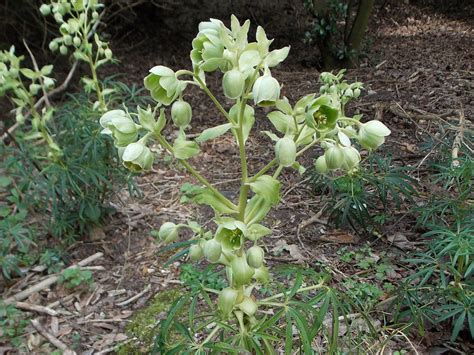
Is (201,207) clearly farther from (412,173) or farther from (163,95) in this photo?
(163,95)

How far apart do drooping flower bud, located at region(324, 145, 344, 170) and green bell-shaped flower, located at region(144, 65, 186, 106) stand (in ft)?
1.07

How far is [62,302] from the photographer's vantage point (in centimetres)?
204

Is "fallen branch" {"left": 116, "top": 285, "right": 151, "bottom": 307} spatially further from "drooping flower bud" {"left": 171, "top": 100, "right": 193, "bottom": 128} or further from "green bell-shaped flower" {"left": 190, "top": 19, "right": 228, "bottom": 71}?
"green bell-shaped flower" {"left": 190, "top": 19, "right": 228, "bottom": 71}

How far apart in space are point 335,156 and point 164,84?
37cm

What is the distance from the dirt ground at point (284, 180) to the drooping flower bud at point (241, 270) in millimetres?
906

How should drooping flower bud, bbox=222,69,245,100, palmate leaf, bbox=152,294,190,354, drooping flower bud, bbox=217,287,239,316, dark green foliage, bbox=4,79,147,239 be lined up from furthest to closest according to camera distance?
dark green foliage, bbox=4,79,147,239 → palmate leaf, bbox=152,294,190,354 → drooping flower bud, bbox=217,287,239,316 → drooping flower bud, bbox=222,69,245,100

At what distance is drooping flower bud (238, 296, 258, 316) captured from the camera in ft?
3.77

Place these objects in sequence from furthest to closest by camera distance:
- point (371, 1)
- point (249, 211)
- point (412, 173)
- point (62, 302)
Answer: point (371, 1) → point (412, 173) → point (62, 302) → point (249, 211)

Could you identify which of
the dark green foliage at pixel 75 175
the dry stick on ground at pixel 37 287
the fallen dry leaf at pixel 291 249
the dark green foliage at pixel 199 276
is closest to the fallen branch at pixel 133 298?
the dark green foliage at pixel 199 276

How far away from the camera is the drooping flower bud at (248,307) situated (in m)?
1.15

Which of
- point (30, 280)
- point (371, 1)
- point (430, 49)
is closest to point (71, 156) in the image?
point (30, 280)

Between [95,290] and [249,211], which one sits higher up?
[249,211]

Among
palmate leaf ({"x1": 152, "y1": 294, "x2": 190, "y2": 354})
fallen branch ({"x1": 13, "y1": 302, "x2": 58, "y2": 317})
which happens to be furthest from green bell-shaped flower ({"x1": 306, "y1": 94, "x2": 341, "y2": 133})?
fallen branch ({"x1": 13, "y1": 302, "x2": 58, "y2": 317})

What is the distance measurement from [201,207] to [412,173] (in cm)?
110
